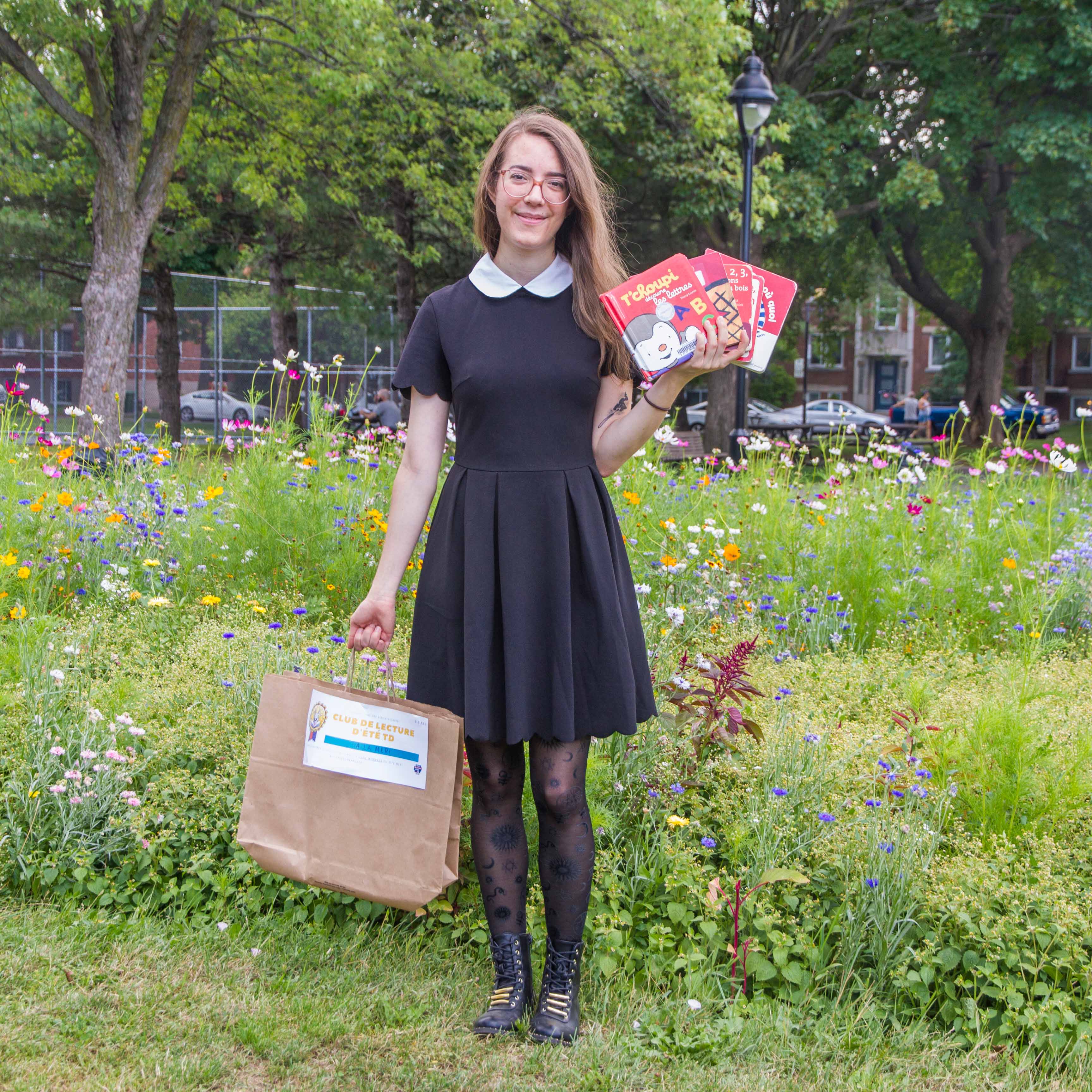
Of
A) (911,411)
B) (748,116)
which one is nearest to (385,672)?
(748,116)

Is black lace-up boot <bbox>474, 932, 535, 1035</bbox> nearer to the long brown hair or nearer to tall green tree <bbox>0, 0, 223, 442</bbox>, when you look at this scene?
the long brown hair

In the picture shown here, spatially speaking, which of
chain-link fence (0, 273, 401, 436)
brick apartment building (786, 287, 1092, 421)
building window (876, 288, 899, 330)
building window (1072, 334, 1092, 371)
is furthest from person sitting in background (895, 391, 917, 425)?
building window (1072, 334, 1092, 371)

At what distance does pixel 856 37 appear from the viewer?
16422 mm

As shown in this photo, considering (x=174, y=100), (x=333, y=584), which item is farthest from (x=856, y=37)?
(x=333, y=584)

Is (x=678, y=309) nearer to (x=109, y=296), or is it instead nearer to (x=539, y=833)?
(x=539, y=833)

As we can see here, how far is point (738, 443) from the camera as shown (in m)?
7.23

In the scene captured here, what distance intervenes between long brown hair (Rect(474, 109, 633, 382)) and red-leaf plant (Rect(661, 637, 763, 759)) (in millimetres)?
1085

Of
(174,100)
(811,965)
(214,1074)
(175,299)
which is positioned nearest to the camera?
(214,1074)

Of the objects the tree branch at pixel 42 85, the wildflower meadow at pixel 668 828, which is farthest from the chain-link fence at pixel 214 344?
the wildflower meadow at pixel 668 828

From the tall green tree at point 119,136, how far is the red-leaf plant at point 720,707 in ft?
27.0

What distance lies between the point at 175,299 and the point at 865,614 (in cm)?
1866

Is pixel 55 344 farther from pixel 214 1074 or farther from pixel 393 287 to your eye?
pixel 214 1074

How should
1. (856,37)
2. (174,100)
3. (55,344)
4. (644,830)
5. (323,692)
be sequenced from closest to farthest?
(323,692), (644,830), (174,100), (856,37), (55,344)

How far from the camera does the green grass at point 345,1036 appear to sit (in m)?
2.15
